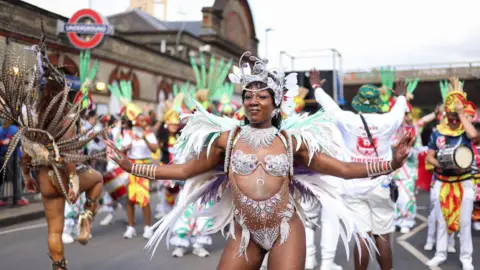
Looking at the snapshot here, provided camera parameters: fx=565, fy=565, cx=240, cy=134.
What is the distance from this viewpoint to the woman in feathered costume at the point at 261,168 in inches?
146

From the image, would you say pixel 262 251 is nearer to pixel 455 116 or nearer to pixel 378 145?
pixel 378 145

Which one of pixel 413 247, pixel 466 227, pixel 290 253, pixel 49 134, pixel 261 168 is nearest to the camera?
pixel 290 253

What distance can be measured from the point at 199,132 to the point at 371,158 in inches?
95.4

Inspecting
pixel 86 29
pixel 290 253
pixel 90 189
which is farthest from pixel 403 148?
pixel 86 29

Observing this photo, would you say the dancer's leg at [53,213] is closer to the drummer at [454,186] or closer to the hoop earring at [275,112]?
the hoop earring at [275,112]

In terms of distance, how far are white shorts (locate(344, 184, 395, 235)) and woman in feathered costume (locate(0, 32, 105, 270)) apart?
8.52 ft

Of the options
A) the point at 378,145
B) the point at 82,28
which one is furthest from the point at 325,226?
the point at 82,28

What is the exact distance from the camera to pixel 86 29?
19062mm

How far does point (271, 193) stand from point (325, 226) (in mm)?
2560

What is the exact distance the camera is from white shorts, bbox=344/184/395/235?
5.61 m

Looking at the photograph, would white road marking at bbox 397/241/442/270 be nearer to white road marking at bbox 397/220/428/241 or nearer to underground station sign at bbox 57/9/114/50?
white road marking at bbox 397/220/428/241

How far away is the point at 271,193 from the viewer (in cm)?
372

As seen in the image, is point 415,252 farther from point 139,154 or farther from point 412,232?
point 139,154

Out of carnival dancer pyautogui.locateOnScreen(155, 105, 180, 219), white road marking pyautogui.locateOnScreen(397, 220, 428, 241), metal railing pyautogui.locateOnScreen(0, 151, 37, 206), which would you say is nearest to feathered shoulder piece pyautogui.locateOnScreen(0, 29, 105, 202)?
carnival dancer pyautogui.locateOnScreen(155, 105, 180, 219)
